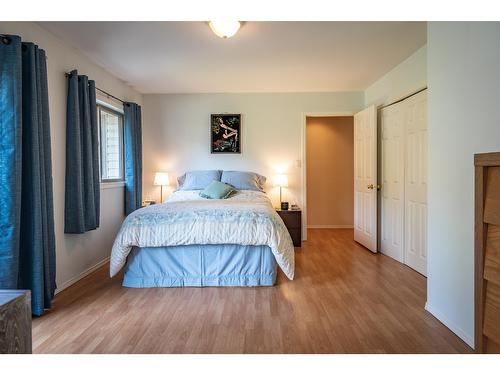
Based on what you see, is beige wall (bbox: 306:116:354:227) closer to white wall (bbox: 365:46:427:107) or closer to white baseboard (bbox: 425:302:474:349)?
white wall (bbox: 365:46:427:107)

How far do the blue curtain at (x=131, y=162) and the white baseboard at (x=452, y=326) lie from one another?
3.63 m

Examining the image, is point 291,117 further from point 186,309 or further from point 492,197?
point 492,197

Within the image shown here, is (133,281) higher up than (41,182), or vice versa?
(41,182)

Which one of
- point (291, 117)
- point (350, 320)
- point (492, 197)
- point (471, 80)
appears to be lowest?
point (350, 320)

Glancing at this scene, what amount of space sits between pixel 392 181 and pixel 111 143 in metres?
3.71

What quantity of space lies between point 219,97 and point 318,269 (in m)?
3.04

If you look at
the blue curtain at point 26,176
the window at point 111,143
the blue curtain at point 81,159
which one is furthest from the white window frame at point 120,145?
the blue curtain at point 26,176

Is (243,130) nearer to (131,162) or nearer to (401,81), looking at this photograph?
(131,162)

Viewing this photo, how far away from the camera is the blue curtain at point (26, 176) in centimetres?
213

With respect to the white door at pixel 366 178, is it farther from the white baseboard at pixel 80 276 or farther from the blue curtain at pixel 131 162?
the white baseboard at pixel 80 276

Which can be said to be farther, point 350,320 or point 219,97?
point 219,97

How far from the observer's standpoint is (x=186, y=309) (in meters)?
2.45

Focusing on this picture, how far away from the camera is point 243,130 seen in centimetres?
498
